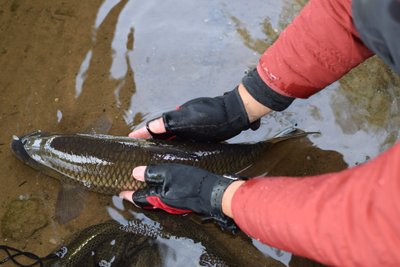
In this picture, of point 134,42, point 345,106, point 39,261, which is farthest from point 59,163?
point 345,106

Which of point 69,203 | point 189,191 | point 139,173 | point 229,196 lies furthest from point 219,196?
point 69,203

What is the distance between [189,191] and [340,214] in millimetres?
1066

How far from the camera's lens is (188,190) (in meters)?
2.67

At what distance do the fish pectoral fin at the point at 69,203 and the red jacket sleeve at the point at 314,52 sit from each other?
1440 mm

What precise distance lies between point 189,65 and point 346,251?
2.34 metres

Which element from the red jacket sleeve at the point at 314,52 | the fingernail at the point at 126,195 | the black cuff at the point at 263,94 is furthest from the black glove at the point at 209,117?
the fingernail at the point at 126,195

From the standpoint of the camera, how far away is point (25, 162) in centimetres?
338

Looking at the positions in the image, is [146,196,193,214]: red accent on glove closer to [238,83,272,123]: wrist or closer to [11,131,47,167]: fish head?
[238,83,272,123]: wrist

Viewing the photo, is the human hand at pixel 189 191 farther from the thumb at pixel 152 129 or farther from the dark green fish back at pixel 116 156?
the thumb at pixel 152 129

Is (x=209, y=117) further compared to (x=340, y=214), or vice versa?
(x=209, y=117)

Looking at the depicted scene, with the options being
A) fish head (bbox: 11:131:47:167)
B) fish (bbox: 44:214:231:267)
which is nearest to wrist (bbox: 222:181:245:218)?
fish (bbox: 44:214:231:267)

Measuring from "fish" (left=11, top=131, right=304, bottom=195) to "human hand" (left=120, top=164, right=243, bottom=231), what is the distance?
0.73ft

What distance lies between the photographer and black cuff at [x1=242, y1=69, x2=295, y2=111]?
9.57 ft

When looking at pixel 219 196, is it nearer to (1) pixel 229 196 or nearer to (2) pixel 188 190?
(1) pixel 229 196
